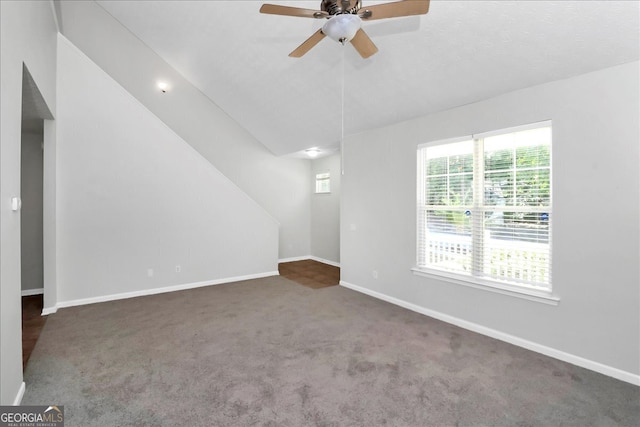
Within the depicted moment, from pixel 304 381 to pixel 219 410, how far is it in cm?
67

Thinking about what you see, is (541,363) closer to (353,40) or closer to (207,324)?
(353,40)

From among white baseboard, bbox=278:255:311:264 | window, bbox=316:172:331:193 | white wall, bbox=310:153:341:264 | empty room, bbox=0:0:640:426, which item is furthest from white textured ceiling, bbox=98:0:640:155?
white baseboard, bbox=278:255:311:264

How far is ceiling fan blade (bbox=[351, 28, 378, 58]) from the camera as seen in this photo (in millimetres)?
2118

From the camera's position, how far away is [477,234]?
3.37 meters

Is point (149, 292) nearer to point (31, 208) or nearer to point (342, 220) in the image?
point (31, 208)

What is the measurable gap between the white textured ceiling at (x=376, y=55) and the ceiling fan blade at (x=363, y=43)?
705 millimetres

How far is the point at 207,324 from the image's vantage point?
3.54m

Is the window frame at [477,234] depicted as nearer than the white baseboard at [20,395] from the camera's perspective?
No

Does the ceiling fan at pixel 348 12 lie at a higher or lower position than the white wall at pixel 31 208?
higher

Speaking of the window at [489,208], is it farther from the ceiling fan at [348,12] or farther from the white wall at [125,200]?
the white wall at [125,200]

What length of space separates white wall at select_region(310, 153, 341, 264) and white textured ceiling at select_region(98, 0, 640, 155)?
126 cm

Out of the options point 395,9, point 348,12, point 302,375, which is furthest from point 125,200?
point 395,9

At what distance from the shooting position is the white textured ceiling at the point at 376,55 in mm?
2273

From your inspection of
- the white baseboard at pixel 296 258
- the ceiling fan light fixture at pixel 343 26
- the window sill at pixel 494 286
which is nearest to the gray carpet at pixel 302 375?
the window sill at pixel 494 286
